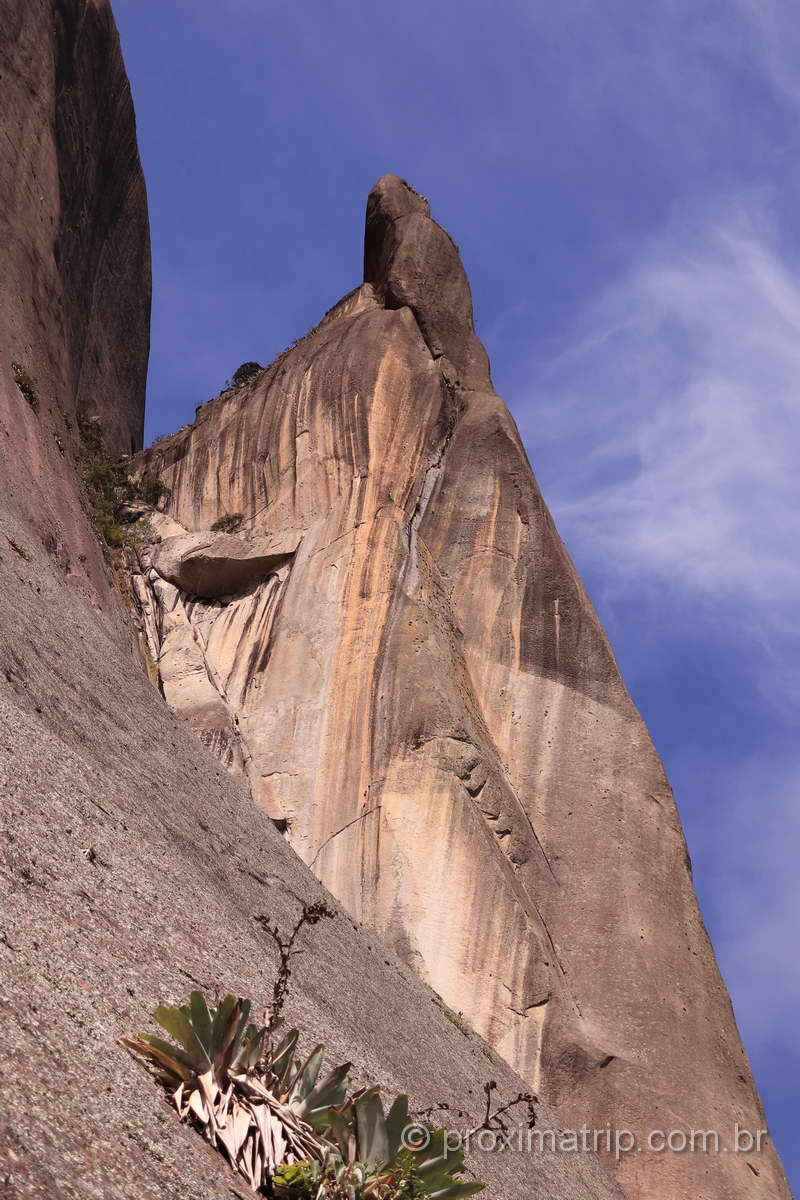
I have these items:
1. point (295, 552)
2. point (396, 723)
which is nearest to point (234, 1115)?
point (396, 723)

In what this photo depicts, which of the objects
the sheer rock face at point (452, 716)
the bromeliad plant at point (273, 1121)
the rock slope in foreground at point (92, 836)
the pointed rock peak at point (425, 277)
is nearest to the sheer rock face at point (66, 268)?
the rock slope in foreground at point (92, 836)

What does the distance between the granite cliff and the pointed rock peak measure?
108 millimetres

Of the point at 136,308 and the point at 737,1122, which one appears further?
the point at 136,308

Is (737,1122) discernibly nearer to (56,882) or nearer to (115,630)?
(115,630)

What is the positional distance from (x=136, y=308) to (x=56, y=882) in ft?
93.6

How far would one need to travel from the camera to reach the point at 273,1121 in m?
8.23

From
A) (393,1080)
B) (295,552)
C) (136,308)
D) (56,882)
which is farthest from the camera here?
(136,308)

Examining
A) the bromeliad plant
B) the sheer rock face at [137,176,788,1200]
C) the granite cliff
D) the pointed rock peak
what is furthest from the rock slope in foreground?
the pointed rock peak

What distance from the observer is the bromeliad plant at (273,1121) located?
7.88 metres

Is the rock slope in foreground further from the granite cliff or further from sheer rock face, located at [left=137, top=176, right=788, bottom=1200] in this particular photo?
sheer rock face, located at [left=137, top=176, right=788, bottom=1200]

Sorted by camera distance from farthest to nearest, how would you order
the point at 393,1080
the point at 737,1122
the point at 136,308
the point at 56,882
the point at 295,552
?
the point at 136,308
the point at 295,552
the point at 737,1122
the point at 393,1080
the point at 56,882

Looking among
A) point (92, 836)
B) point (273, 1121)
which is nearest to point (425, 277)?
point (92, 836)

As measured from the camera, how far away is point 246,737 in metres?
26.6

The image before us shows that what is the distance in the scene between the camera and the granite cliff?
1056 cm
